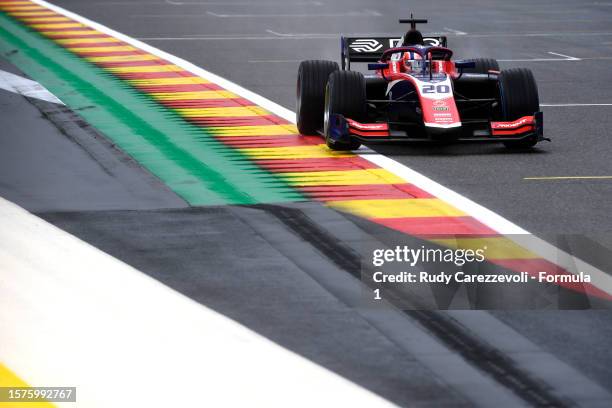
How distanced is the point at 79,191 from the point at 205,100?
618 centimetres

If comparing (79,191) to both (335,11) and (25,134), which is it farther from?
(335,11)

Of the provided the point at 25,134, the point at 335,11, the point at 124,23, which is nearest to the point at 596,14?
the point at 335,11

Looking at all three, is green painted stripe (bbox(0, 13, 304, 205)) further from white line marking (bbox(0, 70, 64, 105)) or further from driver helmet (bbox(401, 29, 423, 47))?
driver helmet (bbox(401, 29, 423, 47))

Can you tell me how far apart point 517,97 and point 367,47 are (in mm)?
2703

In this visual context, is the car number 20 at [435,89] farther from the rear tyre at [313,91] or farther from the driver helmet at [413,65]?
the rear tyre at [313,91]

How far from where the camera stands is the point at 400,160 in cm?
1337

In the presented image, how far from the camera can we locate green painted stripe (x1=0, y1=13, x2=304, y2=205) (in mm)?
11922

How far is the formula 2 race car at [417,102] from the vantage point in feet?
44.2

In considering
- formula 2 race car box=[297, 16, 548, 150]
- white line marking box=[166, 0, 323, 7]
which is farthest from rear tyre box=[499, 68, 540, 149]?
white line marking box=[166, 0, 323, 7]

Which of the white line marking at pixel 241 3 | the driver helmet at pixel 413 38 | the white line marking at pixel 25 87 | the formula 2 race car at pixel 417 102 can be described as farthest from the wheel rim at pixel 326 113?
the white line marking at pixel 241 3

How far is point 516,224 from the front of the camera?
1041cm

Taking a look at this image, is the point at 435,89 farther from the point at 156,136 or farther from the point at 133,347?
the point at 133,347

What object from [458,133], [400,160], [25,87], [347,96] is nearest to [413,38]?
[347,96]

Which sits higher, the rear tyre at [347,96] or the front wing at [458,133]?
the rear tyre at [347,96]
